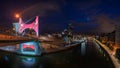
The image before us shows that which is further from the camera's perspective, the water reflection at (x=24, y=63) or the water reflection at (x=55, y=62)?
the water reflection at (x=24, y=63)

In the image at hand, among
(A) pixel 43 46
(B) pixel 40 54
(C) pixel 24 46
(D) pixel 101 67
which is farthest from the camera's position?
(A) pixel 43 46

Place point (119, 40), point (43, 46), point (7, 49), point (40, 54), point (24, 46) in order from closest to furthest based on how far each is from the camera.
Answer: point (119, 40) < point (40, 54) < point (24, 46) < point (7, 49) < point (43, 46)

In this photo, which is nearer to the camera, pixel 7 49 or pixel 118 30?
pixel 118 30

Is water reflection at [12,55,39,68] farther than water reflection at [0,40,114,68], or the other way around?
water reflection at [12,55,39,68]

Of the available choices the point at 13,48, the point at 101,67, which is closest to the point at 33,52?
the point at 13,48

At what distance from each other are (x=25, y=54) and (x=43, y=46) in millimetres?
14079

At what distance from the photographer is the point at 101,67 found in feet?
144

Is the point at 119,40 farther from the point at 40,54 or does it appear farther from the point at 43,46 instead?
the point at 43,46

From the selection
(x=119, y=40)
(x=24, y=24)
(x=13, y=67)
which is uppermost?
(x=24, y=24)

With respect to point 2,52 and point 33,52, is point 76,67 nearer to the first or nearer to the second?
point 33,52

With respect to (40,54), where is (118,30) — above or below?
above

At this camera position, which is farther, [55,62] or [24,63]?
[55,62]

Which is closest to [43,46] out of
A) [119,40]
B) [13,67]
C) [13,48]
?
[13,48]

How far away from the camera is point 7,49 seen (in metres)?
79.7
